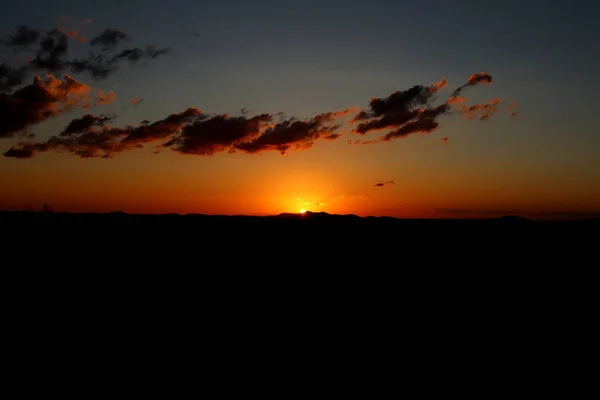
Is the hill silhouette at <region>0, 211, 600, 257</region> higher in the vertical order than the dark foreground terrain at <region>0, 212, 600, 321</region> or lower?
higher

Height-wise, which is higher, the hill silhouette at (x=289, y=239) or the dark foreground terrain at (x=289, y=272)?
the hill silhouette at (x=289, y=239)

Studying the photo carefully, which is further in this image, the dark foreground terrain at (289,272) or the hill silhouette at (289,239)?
the hill silhouette at (289,239)

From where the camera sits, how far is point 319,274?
27.1 metres

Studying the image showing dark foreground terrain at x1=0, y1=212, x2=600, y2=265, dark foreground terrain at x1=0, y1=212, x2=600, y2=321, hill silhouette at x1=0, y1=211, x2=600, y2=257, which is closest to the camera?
dark foreground terrain at x1=0, y1=212, x2=600, y2=321

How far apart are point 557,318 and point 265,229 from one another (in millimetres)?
27404

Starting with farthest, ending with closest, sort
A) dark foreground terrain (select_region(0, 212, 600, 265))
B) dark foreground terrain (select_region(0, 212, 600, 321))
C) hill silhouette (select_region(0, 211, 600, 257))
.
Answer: hill silhouette (select_region(0, 211, 600, 257)) → dark foreground terrain (select_region(0, 212, 600, 265)) → dark foreground terrain (select_region(0, 212, 600, 321))

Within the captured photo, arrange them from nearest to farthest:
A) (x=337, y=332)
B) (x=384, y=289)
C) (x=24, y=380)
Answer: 1. (x=24, y=380)
2. (x=337, y=332)
3. (x=384, y=289)

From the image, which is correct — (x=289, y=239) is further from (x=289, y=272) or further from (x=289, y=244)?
(x=289, y=272)

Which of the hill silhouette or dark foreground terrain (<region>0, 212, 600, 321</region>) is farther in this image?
the hill silhouette

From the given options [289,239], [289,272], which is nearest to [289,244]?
[289,239]

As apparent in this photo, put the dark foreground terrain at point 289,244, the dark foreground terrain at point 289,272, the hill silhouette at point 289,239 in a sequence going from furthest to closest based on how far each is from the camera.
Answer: the hill silhouette at point 289,239 < the dark foreground terrain at point 289,244 < the dark foreground terrain at point 289,272

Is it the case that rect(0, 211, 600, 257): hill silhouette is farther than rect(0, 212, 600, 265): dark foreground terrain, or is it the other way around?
rect(0, 211, 600, 257): hill silhouette

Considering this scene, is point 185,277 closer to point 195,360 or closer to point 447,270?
Answer: point 195,360

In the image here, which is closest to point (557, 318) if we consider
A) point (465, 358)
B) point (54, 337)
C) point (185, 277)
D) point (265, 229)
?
point (465, 358)
